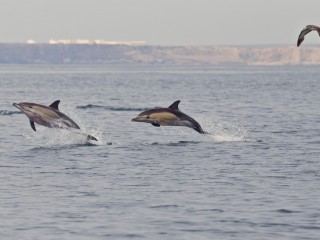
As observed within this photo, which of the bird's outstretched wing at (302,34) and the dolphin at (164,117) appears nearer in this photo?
the bird's outstretched wing at (302,34)

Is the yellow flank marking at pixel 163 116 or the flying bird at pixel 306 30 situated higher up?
the flying bird at pixel 306 30

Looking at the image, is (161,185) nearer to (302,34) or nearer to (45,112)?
(302,34)

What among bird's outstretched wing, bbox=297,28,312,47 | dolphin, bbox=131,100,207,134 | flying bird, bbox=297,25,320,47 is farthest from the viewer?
dolphin, bbox=131,100,207,134

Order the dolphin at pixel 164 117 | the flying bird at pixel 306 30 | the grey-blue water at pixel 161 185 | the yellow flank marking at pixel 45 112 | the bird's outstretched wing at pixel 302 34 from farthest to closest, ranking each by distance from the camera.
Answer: the dolphin at pixel 164 117, the yellow flank marking at pixel 45 112, the bird's outstretched wing at pixel 302 34, the flying bird at pixel 306 30, the grey-blue water at pixel 161 185

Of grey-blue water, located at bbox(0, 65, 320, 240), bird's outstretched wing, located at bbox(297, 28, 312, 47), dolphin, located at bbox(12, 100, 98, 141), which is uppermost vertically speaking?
bird's outstretched wing, located at bbox(297, 28, 312, 47)

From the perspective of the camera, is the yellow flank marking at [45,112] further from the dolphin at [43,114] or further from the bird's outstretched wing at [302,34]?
the bird's outstretched wing at [302,34]

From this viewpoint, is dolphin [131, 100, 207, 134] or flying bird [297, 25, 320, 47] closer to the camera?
flying bird [297, 25, 320, 47]

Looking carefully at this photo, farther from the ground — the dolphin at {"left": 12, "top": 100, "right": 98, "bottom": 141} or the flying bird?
the flying bird

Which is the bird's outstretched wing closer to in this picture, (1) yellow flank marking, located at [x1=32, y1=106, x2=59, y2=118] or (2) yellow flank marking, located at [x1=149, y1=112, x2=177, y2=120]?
(2) yellow flank marking, located at [x1=149, y1=112, x2=177, y2=120]

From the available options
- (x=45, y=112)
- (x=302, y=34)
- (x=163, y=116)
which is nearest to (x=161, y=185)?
(x=302, y=34)

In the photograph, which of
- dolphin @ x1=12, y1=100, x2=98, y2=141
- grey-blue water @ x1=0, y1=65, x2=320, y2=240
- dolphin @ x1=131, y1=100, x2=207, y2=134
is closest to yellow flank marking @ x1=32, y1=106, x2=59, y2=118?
dolphin @ x1=12, y1=100, x2=98, y2=141

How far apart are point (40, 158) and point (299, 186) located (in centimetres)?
967

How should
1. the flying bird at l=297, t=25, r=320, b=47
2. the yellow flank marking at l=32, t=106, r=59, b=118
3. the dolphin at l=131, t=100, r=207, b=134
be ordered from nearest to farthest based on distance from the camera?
the flying bird at l=297, t=25, r=320, b=47, the yellow flank marking at l=32, t=106, r=59, b=118, the dolphin at l=131, t=100, r=207, b=134

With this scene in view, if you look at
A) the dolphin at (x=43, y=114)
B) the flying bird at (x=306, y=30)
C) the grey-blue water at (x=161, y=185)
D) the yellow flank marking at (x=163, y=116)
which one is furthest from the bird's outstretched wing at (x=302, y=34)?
the dolphin at (x=43, y=114)
